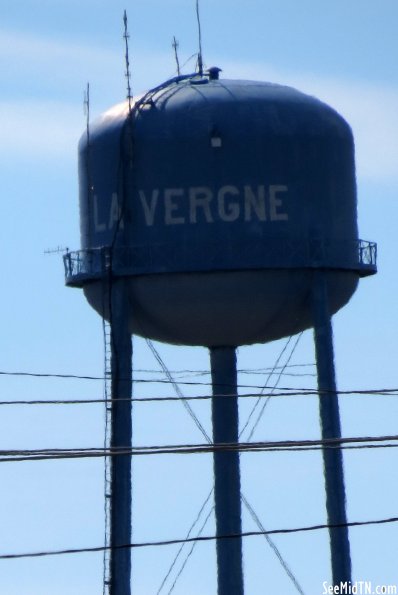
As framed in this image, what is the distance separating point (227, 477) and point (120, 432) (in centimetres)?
376

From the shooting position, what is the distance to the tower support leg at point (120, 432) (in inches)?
1380

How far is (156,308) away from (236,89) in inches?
184

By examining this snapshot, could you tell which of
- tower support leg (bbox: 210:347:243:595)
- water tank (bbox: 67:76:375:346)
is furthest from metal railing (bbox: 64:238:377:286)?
tower support leg (bbox: 210:347:243:595)

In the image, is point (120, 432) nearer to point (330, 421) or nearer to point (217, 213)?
point (330, 421)

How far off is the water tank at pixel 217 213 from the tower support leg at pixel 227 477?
171 cm

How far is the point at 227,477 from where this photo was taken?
38.4 metres

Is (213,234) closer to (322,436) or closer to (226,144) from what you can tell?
(226,144)

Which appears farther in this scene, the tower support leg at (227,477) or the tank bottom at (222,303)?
the tower support leg at (227,477)

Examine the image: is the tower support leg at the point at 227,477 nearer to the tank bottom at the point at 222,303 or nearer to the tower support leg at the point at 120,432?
the tank bottom at the point at 222,303

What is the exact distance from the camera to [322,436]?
34969 millimetres

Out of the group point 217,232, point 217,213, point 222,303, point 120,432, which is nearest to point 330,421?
point 222,303

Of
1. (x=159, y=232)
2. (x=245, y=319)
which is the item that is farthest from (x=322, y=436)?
(x=159, y=232)

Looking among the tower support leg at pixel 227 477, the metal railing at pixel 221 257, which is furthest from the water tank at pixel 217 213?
the tower support leg at pixel 227 477

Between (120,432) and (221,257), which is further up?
(221,257)
